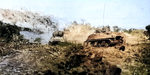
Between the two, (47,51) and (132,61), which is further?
(47,51)

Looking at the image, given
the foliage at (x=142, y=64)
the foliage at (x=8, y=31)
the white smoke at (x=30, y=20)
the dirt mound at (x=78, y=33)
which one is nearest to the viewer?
the foliage at (x=142, y=64)

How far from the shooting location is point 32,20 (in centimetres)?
1738

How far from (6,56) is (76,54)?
8.88ft

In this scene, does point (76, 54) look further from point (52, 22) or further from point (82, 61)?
point (52, 22)

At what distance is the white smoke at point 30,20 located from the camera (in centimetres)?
1573

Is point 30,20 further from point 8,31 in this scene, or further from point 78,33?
point 78,33

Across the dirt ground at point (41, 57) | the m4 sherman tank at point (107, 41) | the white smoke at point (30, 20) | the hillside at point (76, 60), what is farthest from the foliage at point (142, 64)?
the white smoke at point (30, 20)

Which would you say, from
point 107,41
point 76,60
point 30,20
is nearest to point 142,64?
point 76,60

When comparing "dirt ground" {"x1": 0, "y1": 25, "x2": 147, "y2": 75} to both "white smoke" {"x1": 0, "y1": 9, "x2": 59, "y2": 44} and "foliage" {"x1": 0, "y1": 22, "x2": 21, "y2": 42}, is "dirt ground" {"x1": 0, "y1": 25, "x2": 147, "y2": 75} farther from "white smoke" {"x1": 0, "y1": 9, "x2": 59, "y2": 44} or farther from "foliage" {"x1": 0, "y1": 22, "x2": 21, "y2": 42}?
"white smoke" {"x1": 0, "y1": 9, "x2": 59, "y2": 44}

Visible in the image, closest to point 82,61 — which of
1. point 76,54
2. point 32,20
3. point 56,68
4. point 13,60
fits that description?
point 76,54

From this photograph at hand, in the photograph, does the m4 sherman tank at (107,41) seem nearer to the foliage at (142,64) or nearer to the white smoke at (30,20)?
the foliage at (142,64)

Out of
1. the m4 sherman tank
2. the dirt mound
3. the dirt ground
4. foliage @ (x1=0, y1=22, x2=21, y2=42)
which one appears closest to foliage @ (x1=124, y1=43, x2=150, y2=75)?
the dirt ground

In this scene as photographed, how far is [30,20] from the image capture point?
1723cm

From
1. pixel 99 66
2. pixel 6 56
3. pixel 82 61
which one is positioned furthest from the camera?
pixel 6 56
